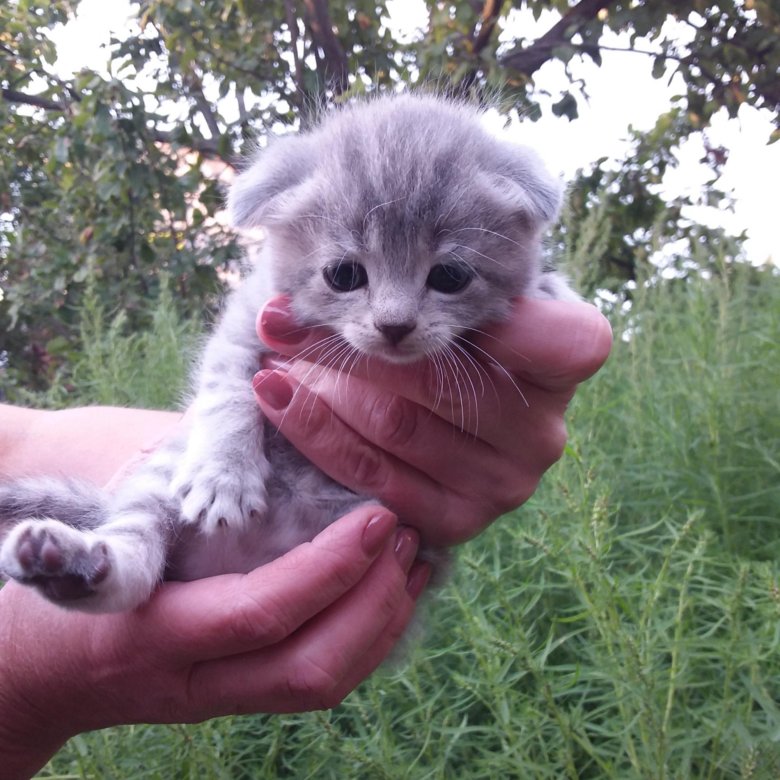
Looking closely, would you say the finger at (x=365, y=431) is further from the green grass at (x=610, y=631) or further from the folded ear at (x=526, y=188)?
the folded ear at (x=526, y=188)

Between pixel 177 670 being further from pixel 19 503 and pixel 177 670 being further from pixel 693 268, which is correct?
pixel 693 268

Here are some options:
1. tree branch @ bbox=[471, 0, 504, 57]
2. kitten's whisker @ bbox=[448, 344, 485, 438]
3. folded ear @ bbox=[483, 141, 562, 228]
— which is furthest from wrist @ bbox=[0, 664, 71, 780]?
tree branch @ bbox=[471, 0, 504, 57]

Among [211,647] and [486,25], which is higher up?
[486,25]

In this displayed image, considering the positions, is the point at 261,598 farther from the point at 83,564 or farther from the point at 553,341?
the point at 553,341

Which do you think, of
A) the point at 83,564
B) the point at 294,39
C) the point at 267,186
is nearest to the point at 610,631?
the point at 83,564

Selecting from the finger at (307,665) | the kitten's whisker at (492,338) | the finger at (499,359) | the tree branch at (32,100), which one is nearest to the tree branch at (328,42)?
the tree branch at (32,100)

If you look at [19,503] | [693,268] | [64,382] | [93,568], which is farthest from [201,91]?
[93,568]

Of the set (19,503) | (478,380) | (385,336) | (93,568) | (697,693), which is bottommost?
(697,693)
